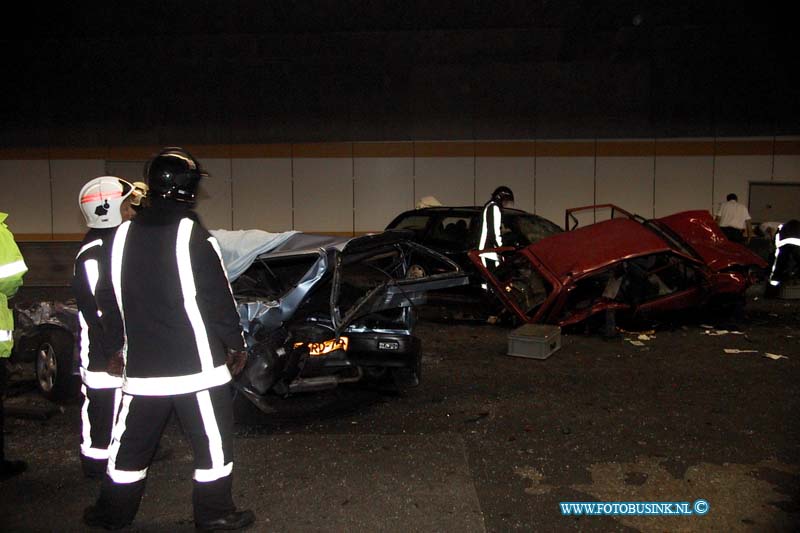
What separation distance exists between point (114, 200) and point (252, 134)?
14542 millimetres

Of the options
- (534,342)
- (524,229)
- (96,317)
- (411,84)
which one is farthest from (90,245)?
(411,84)

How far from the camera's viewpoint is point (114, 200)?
14.6ft

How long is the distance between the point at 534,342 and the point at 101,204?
15.6 feet

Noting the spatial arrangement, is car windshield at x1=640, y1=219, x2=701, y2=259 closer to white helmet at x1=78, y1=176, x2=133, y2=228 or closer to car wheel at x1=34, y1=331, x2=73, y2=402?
white helmet at x1=78, y1=176, x2=133, y2=228

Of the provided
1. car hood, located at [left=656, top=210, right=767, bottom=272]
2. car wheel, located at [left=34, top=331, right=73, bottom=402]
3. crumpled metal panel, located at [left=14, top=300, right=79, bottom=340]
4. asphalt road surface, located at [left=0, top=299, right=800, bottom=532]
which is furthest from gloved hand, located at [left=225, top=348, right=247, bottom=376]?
car hood, located at [left=656, top=210, right=767, bottom=272]

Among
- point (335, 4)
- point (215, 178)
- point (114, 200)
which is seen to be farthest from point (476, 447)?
point (215, 178)

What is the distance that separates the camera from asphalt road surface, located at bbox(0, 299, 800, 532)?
4004 millimetres

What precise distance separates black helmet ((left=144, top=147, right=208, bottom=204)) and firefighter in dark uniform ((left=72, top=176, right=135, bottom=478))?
84 cm

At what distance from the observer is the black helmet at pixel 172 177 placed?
11.7 ft

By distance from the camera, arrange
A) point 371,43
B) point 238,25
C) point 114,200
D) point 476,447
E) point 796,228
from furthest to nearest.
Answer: point 371,43 → point 238,25 → point 796,228 → point 476,447 → point 114,200

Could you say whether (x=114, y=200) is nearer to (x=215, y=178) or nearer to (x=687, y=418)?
(x=687, y=418)

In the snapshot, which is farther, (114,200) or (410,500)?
(114,200)

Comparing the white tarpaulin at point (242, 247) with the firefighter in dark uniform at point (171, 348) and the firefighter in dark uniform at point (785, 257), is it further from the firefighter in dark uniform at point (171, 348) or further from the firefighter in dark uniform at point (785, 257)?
the firefighter in dark uniform at point (785, 257)

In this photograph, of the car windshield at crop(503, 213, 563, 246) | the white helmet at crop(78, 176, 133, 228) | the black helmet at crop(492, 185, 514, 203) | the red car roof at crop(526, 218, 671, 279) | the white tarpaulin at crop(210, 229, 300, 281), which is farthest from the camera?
the car windshield at crop(503, 213, 563, 246)
